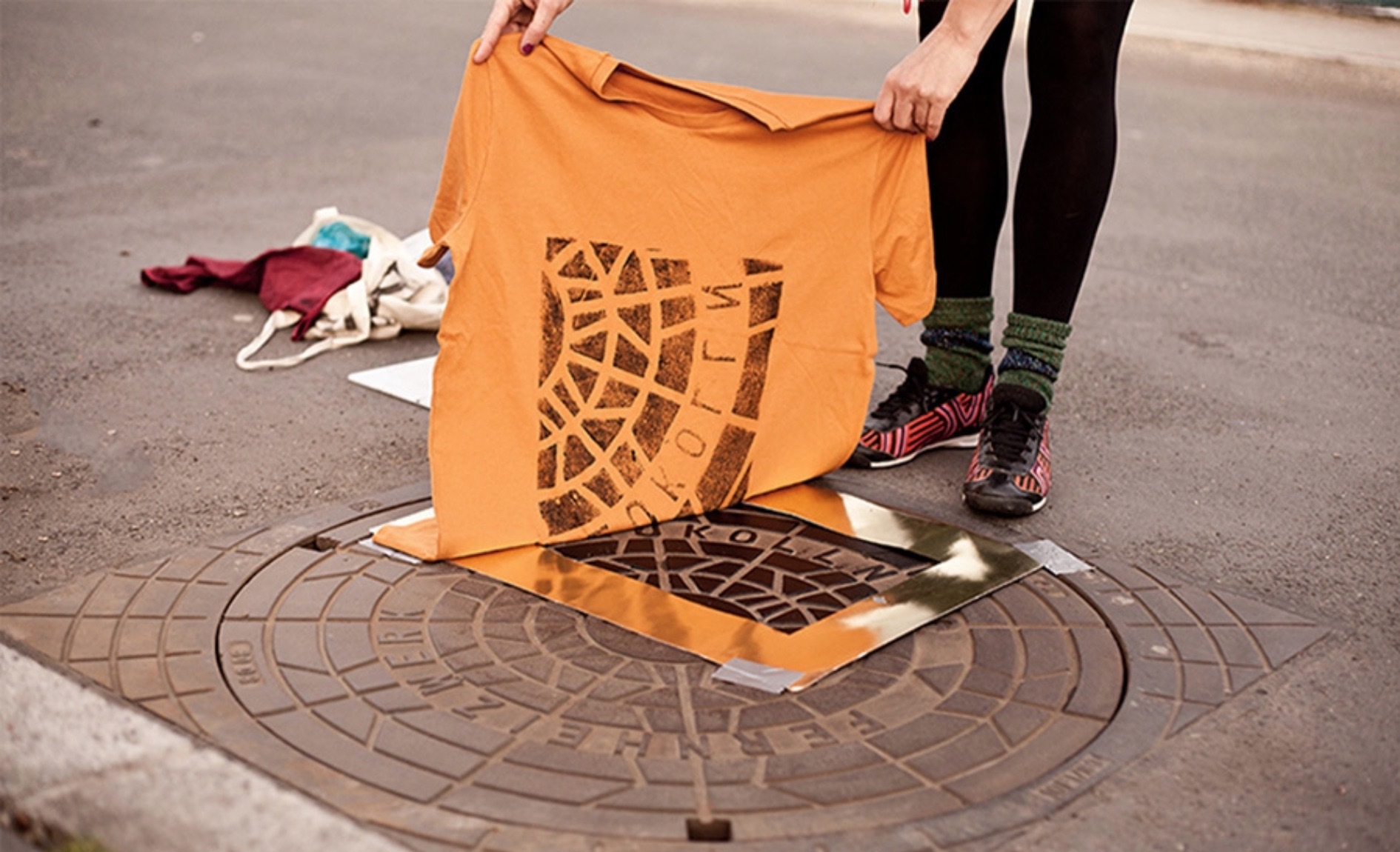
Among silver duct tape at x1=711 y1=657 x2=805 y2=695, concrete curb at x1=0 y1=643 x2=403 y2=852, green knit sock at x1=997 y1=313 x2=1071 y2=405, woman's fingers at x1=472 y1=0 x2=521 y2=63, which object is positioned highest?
woman's fingers at x1=472 y1=0 x2=521 y2=63

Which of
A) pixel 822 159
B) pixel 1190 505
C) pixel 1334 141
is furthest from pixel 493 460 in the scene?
pixel 1334 141

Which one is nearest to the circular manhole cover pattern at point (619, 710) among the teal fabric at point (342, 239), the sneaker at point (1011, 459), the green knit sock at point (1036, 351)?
the sneaker at point (1011, 459)

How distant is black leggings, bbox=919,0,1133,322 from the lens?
2844 millimetres

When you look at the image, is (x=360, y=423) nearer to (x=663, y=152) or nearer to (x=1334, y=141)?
(x=663, y=152)

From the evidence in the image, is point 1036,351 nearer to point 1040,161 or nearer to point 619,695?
point 1040,161

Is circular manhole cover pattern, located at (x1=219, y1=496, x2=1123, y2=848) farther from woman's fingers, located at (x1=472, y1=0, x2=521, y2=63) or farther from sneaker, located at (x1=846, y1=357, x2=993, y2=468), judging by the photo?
woman's fingers, located at (x1=472, y1=0, x2=521, y2=63)

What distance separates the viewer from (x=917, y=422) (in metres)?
3.15

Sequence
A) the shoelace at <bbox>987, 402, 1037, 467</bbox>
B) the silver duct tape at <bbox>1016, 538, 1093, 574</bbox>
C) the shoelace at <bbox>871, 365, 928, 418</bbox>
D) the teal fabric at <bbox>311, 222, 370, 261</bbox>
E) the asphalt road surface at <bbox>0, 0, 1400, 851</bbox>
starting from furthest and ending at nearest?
the teal fabric at <bbox>311, 222, 370, 261</bbox>, the shoelace at <bbox>871, 365, 928, 418</bbox>, the shoelace at <bbox>987, 402, 1037, 467</bbox>, the silver duct tape at <bbox>1016, 538, 1093, 574</bbox>, the asphalt road surface at <bbox>0, 0, 1400, 851</bbox>

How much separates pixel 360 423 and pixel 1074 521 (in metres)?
1.49

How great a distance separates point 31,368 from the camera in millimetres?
3424

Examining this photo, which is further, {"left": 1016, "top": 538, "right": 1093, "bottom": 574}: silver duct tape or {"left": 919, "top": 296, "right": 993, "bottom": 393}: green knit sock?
{"left": 919, "top": 296, "right": 993, "bottom": 393}: green knit sock

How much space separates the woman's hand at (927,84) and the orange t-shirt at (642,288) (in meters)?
0.04

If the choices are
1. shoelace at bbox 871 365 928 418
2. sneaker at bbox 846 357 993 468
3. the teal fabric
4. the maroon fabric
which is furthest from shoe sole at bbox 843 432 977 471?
the teal fabric

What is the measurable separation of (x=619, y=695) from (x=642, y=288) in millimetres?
827
